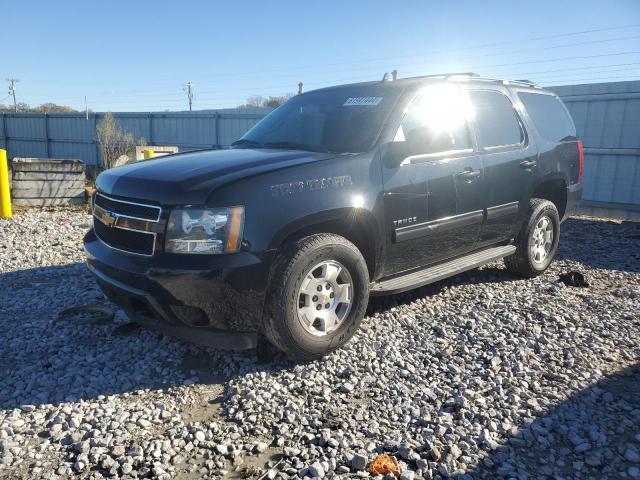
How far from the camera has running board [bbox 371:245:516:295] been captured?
3.77 metres

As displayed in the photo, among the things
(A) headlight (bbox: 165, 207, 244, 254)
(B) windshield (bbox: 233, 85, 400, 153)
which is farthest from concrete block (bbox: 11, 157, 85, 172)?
(A) headlight (bbox: 165, 207, 244, 254)

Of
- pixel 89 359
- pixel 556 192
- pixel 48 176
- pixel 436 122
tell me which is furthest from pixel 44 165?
pixel 556 192

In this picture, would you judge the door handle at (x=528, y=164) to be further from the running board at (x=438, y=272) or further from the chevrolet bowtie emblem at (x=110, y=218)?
the chevrolet bowtie emblem at (x=110, y=218)

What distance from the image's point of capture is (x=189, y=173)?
3.19 meters

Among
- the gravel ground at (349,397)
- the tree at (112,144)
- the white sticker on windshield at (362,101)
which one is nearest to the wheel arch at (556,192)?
the gravel ground at (349,397)

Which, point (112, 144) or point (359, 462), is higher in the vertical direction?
point (112, 144)

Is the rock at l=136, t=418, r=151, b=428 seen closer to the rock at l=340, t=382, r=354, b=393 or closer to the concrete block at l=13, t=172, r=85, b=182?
the rock at l=340, t=382, r=354, b=393

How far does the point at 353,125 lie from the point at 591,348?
246 centimetres

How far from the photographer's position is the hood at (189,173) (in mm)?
2998

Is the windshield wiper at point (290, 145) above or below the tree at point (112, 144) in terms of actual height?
above

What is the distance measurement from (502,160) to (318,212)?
2.30 meters

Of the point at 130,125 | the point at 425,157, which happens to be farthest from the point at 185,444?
the point at 130,125

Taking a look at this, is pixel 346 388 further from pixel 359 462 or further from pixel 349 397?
pixel 359 462

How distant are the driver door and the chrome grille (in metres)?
1.63
